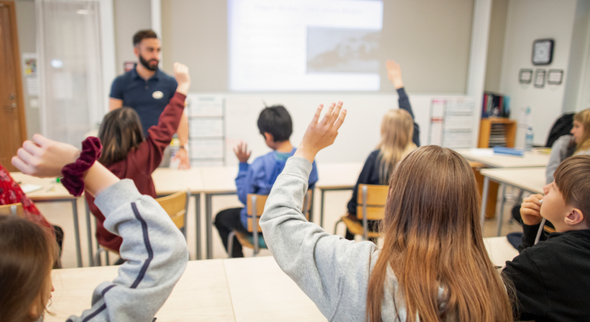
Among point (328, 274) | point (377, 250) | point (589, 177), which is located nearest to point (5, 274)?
point (328, 274)

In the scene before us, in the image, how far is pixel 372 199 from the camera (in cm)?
245

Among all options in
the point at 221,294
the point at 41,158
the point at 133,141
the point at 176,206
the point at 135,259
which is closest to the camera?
the point at 41,158

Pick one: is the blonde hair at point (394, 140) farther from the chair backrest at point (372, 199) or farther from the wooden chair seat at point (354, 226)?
the wooden chair seat at point (354, 226)

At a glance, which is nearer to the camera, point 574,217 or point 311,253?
point 311,253

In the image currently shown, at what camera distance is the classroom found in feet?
2.60

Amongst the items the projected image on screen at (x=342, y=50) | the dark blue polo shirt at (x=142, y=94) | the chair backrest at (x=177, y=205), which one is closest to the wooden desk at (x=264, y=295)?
the chair backrest at (x=177, y=205)

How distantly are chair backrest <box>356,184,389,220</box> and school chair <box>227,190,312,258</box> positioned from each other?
1.04 feet

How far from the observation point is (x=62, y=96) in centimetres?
464

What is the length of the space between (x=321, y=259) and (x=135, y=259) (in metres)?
0.36

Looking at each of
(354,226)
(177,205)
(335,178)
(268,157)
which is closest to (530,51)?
(335,178)

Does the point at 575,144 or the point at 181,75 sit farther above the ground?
the point at 181,75

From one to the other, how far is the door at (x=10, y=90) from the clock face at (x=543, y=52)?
20.5ft

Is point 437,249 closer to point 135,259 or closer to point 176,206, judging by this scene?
point 135,259

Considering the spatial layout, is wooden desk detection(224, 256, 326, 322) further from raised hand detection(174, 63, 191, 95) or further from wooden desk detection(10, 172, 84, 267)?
wooden desk detection(10, 172, 84, 267)
